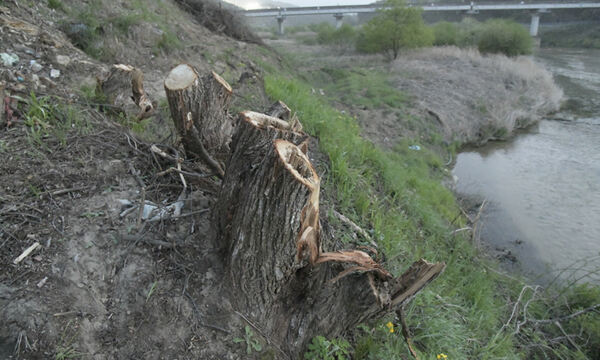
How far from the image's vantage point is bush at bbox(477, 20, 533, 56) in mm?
21606

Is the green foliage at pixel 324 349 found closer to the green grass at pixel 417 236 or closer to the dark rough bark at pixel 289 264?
the dark rough bark at pixel 289 264

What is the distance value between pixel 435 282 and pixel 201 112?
9.28 ft

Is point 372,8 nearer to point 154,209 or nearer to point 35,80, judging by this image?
point 35,80

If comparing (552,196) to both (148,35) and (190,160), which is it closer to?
(190,160)

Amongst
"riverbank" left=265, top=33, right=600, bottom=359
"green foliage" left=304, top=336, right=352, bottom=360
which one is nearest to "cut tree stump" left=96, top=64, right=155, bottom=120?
"riverbank" left=265, top=33, right=600, bottom=359

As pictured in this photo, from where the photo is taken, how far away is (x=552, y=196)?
8.51 metres

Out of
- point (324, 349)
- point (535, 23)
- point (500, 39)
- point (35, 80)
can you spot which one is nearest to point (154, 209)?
point (324, 349)

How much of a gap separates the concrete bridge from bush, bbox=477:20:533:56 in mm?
15648

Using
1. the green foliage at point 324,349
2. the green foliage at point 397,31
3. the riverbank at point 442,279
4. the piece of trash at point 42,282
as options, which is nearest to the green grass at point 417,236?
the riverbank at point 442,279

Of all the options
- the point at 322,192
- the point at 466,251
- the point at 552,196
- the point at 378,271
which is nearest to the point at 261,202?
the point at 378,271

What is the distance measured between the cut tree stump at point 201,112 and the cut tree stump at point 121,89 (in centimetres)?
105

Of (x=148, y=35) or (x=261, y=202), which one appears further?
(x=148, y=35)

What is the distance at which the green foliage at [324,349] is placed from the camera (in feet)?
7.06

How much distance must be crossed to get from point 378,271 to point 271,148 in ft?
2.94
